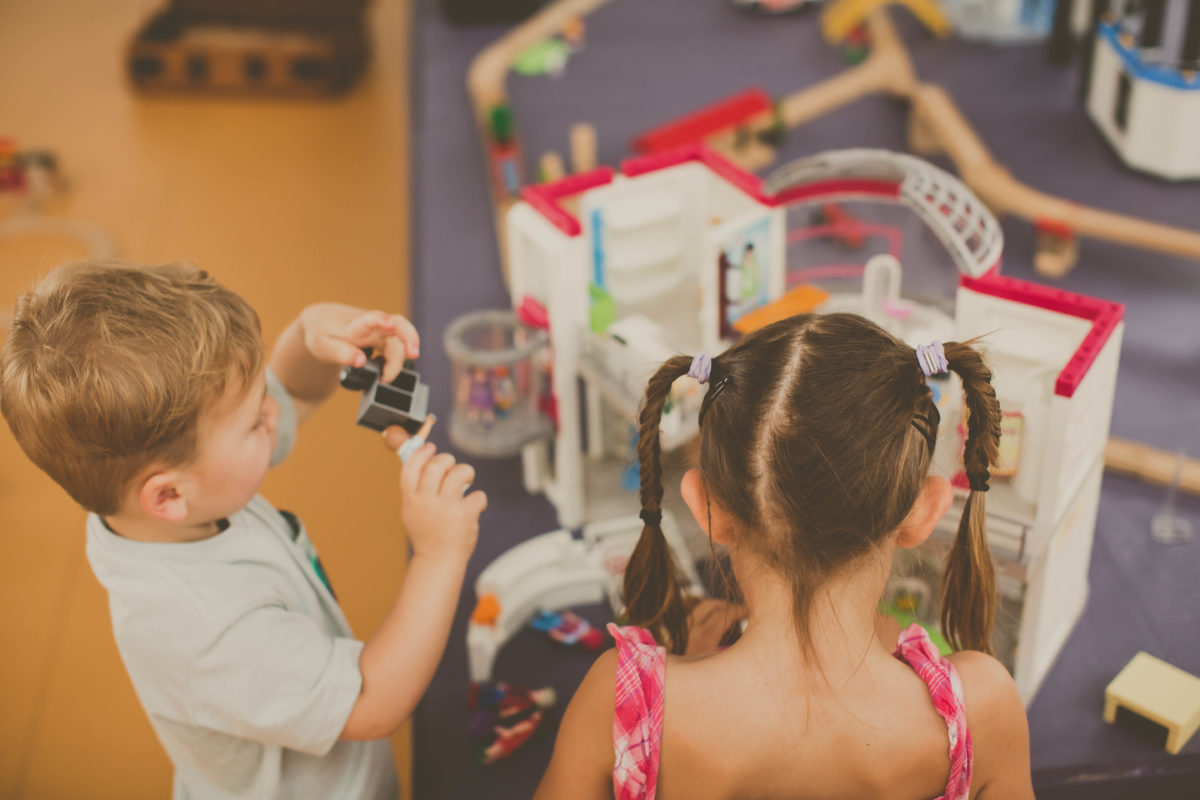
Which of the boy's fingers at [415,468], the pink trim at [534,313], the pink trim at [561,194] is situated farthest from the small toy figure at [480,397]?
the boy's fingers at [415,468]

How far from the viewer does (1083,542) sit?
54.3 inches

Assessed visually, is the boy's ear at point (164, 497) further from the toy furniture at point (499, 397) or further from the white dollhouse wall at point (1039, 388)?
the white dollhouse wall at point (1039, 388)

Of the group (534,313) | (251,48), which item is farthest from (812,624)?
(251,48)

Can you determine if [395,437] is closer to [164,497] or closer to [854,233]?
[164,497]

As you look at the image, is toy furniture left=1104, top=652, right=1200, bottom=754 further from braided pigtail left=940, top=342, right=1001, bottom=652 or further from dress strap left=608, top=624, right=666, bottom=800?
dress strap left=608, top=624, right=666, bottom=800

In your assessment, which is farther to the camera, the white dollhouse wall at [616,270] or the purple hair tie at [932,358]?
the white dollhouse wall at [616,270]

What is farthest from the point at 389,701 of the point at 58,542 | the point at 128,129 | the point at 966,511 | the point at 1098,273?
the point at 128,129

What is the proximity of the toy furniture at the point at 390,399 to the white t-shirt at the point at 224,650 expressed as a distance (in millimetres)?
142

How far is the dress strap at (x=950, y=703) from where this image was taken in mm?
843

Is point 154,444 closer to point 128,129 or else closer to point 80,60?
point 128,129

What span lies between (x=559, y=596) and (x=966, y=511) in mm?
706

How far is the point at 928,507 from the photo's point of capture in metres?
0.85

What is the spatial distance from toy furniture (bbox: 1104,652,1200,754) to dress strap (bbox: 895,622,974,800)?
20.0 inches

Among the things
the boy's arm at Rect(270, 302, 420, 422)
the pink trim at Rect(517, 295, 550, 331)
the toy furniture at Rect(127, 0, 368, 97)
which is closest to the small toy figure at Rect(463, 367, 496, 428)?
the pink trim at Rect(517, 295, 550, 331)
